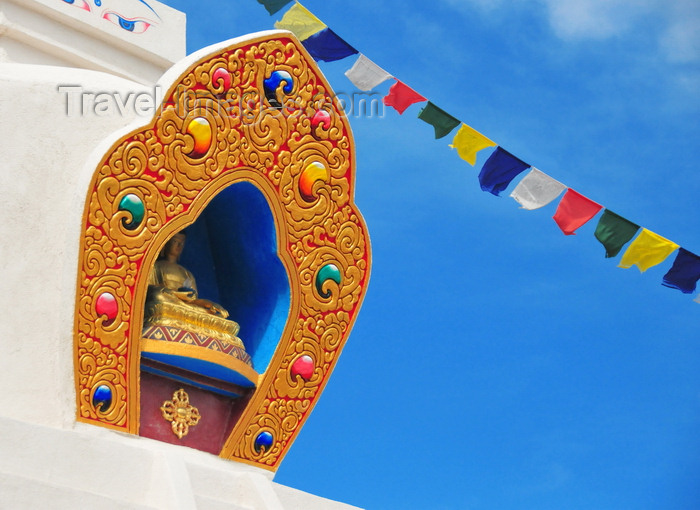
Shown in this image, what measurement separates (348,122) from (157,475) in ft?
10.1

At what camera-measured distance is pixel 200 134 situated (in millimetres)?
8664

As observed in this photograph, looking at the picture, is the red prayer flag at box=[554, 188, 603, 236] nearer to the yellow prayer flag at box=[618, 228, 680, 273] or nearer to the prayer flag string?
the prayer flag string

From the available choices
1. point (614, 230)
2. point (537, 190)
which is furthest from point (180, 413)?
point (614, 230)

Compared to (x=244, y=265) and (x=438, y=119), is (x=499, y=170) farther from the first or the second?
(x=244, y=265)

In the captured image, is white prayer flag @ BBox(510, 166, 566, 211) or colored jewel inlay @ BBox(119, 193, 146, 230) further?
white prayer flag @ BBox(510, 166, 566, 211)

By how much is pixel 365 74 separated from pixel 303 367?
2.49 meters

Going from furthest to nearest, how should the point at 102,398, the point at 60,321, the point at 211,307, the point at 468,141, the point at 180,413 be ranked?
the point at 468,141
the point at 211,307
the point at 180,413
the point at 102,398
the point at 60,321

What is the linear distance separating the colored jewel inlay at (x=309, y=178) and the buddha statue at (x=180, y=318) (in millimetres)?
938

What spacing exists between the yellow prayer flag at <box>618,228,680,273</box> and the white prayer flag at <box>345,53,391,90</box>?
2393 millimetres

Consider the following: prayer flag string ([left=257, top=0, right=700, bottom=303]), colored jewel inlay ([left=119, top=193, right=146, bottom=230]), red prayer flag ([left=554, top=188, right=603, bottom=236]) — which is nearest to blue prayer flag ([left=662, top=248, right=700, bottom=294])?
prayer flag string ([left=257, top=0, right=700, bottom=303])

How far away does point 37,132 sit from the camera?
8.20 metres

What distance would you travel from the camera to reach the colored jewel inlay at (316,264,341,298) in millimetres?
9234

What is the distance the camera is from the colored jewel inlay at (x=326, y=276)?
30.3 feet

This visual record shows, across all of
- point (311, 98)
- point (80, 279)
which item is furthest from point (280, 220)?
point (80, 279)
